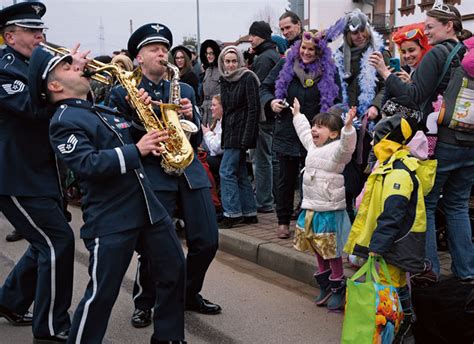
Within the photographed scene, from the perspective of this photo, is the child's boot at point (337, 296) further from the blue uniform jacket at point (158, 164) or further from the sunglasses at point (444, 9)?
the sunglasses at point (444, 9)

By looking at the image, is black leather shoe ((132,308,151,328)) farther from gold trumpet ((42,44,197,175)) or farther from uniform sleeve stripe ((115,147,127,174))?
uniform sleeve stripe ((115,147,127,174))

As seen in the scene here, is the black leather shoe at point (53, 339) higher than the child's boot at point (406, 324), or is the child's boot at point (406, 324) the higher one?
the child's boot at point (406, 324)

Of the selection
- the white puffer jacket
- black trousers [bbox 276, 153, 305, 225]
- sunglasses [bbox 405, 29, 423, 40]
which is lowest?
black trousers [bbox 276, 153, 305, 225]

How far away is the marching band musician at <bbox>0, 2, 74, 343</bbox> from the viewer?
382 cm

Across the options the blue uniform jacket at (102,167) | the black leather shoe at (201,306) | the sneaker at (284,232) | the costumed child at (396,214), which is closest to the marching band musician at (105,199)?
the blue uniform jacket at (102,167)

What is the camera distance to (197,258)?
4.22 metres

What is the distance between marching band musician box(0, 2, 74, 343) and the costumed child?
6.22 ft

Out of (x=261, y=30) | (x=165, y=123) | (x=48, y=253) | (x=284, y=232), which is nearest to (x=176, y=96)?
(x=165, y=123)

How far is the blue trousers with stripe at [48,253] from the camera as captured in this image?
382cm

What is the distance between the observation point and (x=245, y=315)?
444 centimetres

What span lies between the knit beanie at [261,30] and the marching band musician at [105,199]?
13.1ft

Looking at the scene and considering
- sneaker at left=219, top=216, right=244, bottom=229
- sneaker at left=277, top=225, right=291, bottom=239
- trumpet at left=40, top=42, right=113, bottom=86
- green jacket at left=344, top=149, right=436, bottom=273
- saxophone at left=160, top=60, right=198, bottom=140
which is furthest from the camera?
sneaker at left=219, top=216, right=244, bottom=229

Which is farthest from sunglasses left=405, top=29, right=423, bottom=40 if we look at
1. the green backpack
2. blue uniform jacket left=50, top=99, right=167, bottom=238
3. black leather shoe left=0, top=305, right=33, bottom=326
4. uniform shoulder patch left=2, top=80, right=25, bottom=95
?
black leather shoe left=0, top=305, right=33, bottom=326

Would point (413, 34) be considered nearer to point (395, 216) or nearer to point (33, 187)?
point (395, 216)
